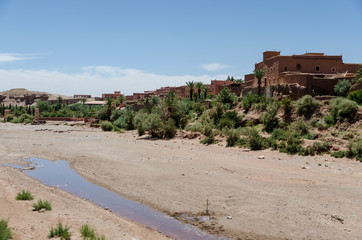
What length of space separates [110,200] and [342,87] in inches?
1055

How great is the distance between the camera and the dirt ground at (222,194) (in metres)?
9.27

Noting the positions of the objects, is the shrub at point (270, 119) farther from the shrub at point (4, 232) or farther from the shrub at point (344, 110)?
the shrub at point (4, 232)

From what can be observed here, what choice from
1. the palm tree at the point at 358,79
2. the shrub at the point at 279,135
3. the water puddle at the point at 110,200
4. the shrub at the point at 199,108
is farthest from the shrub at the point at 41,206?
the shrub at the point at 199,108

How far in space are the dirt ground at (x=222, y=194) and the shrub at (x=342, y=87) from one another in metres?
13.7

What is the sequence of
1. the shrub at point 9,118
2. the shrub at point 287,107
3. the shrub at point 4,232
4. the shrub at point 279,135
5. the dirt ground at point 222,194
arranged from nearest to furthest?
the shrub at point 4,232 → the dirt ground at point 222,194 → the shrub at point 279,135 → the shrub at point 287,107 → the shrub at point 9,118

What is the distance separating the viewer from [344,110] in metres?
23.8

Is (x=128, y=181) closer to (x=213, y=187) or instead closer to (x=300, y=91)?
(x=213, y=187)

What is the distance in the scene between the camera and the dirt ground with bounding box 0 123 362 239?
927 cm

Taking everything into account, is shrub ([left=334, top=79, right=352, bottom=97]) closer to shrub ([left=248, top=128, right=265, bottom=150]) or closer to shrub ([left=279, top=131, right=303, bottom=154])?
shrub ([left=279, top=131, right=303, bottom=154])

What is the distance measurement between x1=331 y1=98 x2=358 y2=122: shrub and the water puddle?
18357 mm

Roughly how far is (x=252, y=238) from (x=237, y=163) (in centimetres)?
1092

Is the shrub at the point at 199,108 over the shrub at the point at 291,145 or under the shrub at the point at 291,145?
over

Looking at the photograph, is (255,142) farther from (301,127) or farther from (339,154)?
(339,154)

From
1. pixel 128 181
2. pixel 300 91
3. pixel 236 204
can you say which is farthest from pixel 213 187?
pixel 300 91
